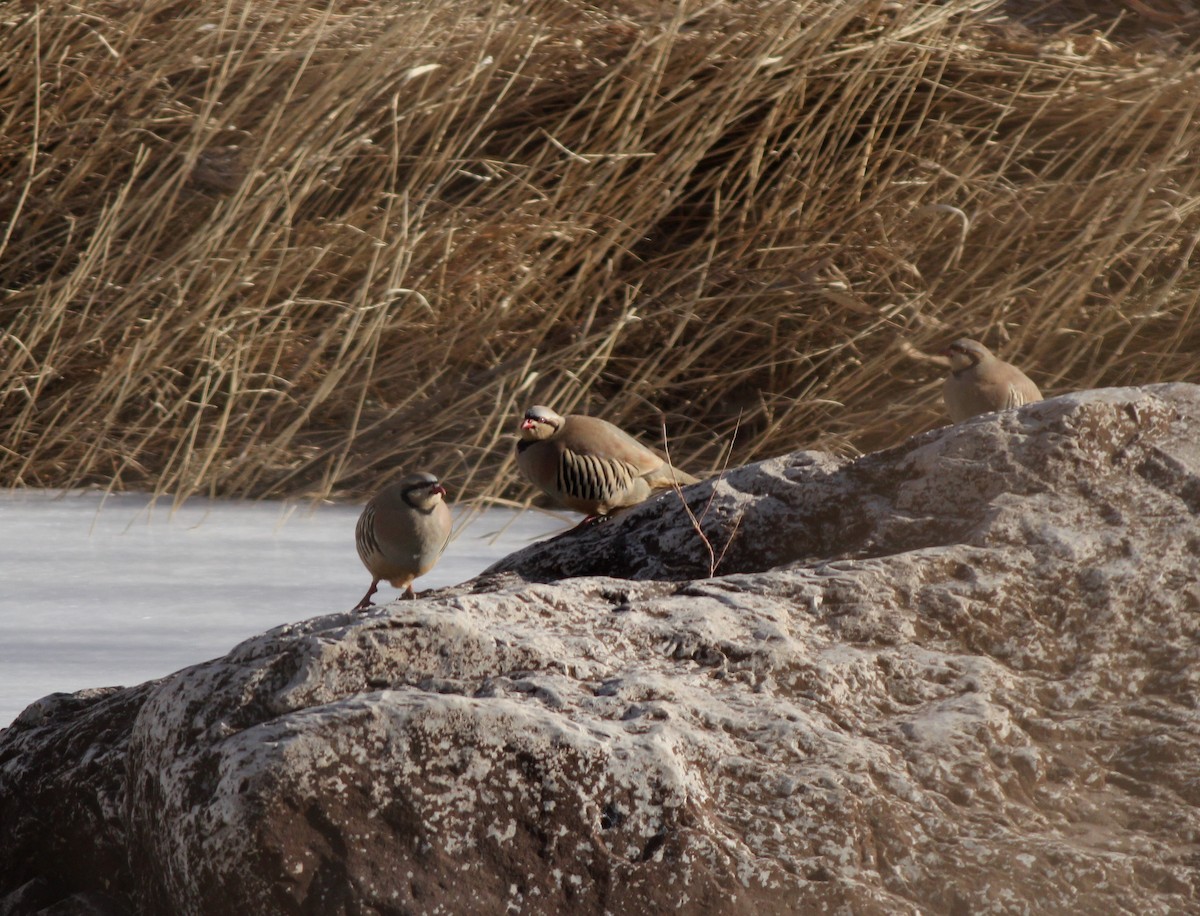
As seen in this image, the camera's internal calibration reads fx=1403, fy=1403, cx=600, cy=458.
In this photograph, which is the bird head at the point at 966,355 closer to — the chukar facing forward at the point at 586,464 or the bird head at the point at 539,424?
the chukar facing forward at the point at 586,464

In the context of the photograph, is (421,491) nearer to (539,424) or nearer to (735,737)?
(539,424)

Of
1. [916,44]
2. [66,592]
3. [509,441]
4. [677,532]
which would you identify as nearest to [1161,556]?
[677,532]

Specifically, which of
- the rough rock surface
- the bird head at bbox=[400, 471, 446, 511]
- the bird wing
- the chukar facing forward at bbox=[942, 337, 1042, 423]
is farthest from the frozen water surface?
the chukar facing forward at bbox=[942, 337, 1042, 423]

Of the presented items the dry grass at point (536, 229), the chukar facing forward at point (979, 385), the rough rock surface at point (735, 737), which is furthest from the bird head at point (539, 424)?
the rough rock surface at point (735, 737)

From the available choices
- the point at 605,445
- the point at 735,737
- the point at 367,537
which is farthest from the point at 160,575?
the point at 735,737

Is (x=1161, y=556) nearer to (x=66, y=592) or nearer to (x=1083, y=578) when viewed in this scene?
(x=1083, y=578)

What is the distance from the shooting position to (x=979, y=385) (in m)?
2.93

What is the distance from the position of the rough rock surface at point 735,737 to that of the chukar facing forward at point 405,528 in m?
0.78

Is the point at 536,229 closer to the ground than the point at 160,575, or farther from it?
farther from it

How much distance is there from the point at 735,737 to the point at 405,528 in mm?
1207

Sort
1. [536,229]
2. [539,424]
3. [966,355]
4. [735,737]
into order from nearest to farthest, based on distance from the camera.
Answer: [735,737] < [539,424] < [966,355] < [536,229]

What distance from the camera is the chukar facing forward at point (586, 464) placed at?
8.52ft

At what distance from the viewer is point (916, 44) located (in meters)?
3.83

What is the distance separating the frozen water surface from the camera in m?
2.29
